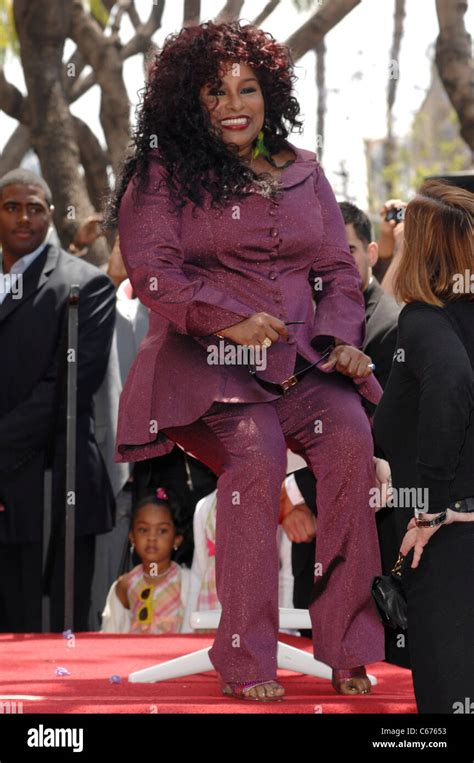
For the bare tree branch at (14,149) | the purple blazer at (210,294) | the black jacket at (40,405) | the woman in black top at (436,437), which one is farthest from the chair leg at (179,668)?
the bare tree branch at (14,149)

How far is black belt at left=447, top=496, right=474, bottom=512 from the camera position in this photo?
3.77 metres

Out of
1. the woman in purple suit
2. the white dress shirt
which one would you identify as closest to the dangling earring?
the woman in purple suit

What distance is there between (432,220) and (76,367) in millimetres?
2834

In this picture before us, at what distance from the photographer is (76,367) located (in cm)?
640

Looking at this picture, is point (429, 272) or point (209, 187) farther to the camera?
point (209, 187)

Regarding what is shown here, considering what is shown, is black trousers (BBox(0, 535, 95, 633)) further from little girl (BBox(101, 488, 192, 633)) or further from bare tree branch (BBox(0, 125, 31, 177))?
bare tree branch (BBox(0, 125, 31, 177))

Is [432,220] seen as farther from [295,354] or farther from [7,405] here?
[7,405]

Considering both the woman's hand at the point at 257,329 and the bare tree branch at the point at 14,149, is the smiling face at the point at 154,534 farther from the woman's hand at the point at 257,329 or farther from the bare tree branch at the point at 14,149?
the bare tree branch at the point at 14,149

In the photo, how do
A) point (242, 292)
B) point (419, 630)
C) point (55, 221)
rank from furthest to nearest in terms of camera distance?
point (55, 221) < point (242, 292) < point (419, 630)

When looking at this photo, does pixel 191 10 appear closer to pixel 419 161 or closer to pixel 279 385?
pixel 279 385

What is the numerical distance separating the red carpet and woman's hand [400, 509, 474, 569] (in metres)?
0.49

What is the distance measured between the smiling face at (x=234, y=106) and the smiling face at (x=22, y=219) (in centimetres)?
251

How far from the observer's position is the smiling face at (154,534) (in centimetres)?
682
